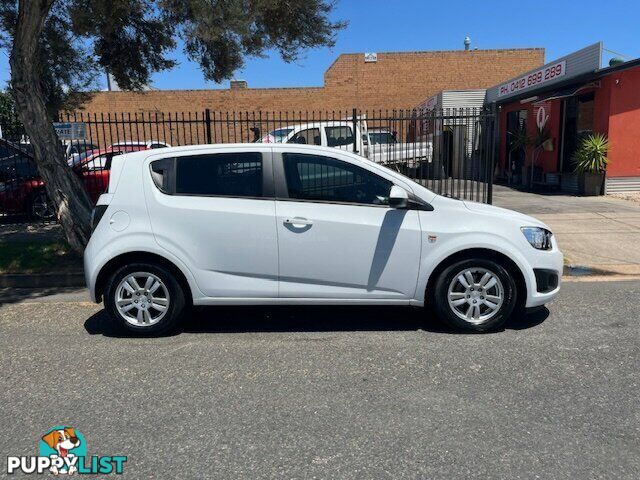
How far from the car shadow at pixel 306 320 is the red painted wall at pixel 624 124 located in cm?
1071

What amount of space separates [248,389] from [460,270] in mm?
→ 2207

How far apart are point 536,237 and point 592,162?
35.2 feet

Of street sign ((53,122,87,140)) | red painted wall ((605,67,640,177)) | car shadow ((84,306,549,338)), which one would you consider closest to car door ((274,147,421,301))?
car shadow ((84,306,549,338))

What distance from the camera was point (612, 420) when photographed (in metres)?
3.38

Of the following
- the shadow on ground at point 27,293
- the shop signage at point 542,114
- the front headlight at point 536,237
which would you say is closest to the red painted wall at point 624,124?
the shop signage at point 542,114

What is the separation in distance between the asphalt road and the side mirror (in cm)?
122

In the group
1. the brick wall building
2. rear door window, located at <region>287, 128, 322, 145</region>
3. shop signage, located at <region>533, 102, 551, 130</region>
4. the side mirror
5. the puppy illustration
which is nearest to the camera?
the puppy illustration

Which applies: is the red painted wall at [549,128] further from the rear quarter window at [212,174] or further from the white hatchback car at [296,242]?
the rear quarter window at [212,174]

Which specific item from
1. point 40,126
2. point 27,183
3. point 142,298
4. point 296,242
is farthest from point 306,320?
point 27,183

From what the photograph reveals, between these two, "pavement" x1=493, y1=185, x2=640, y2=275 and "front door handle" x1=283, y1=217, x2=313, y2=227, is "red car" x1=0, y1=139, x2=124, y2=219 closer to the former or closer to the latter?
"front door handle" x1=283, y1=217, x2=313, y2=227

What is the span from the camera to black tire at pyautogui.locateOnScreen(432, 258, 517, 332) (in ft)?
16.1

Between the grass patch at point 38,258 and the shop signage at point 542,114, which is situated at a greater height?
the shop signage at point 542,114

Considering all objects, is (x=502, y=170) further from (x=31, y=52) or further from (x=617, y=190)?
(x=31, y=52)

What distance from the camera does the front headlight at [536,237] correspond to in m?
5.01
